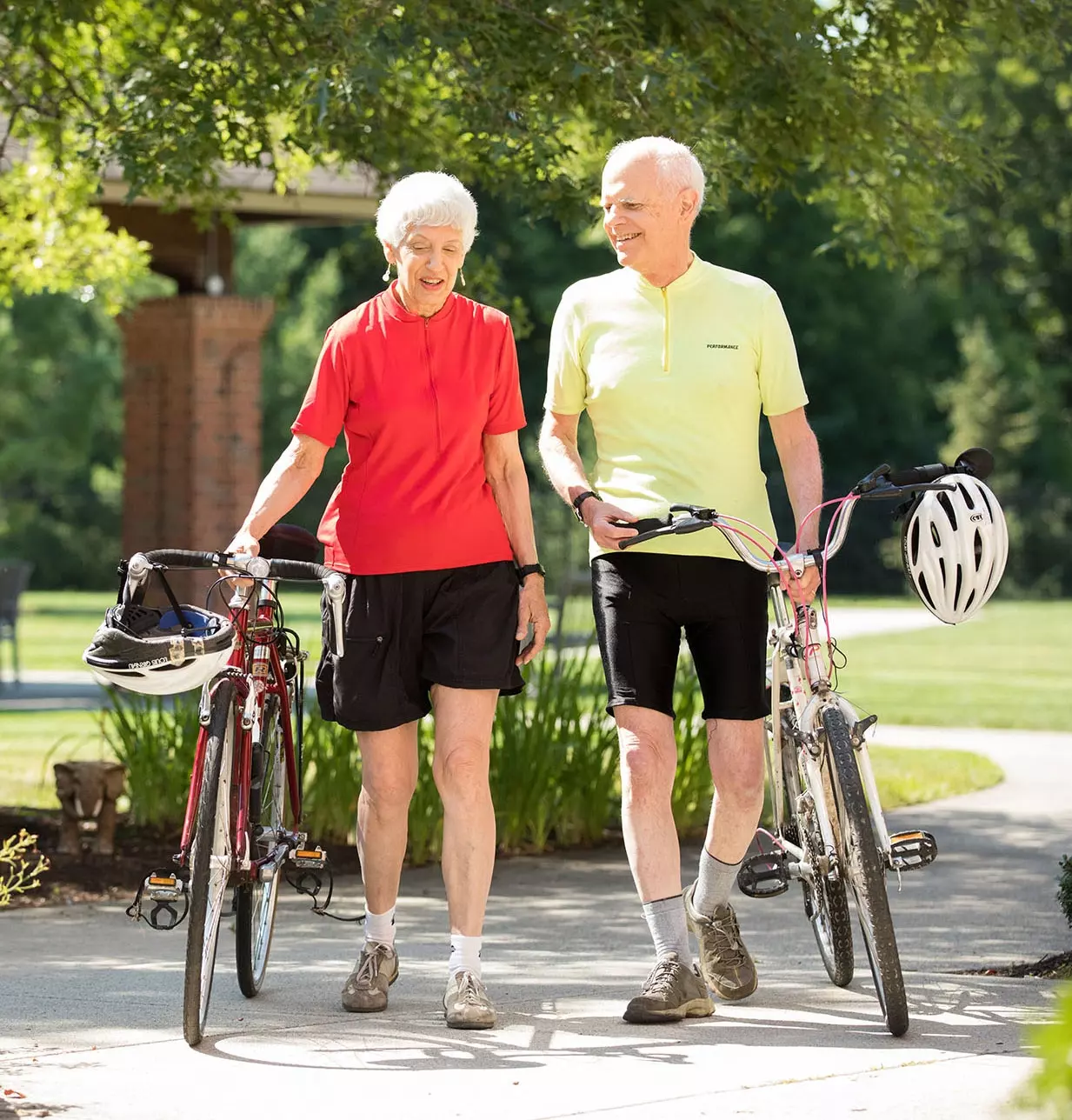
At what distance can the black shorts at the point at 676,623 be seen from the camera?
517 cm

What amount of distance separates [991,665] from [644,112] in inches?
577

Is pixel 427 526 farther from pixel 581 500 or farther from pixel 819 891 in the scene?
pixel 819 891

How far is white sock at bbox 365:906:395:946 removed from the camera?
523 centimetres

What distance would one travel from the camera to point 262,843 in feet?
16.9

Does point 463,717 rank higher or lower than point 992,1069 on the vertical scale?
higher

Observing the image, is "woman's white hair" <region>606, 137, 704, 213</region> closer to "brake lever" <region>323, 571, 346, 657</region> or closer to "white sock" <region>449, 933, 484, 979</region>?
"brake lever" <region>323, 571, 346, 657</region>

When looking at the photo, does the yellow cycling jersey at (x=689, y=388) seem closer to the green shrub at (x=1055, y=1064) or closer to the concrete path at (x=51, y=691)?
the green shrub at (x=1055, y=1064)

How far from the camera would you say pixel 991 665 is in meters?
21.0

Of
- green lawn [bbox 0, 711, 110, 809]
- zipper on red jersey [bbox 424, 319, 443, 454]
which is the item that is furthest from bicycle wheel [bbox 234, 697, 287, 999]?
green lawn [bbox 0, 711, 110, 809]

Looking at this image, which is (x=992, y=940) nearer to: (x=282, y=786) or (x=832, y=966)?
(x=832, y=966)

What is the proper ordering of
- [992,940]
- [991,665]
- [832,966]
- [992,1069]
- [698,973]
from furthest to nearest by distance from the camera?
[991,665] → [992,940] → [832,966] → [698,973] → [992,1069]

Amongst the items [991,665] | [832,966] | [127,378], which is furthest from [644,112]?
[991,665]

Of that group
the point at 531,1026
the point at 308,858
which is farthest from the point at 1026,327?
the point at 531,1026

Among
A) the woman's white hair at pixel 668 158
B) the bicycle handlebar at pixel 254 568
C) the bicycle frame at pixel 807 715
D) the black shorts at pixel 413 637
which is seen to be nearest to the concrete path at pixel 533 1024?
the bicycle frame at pixel 807 715
